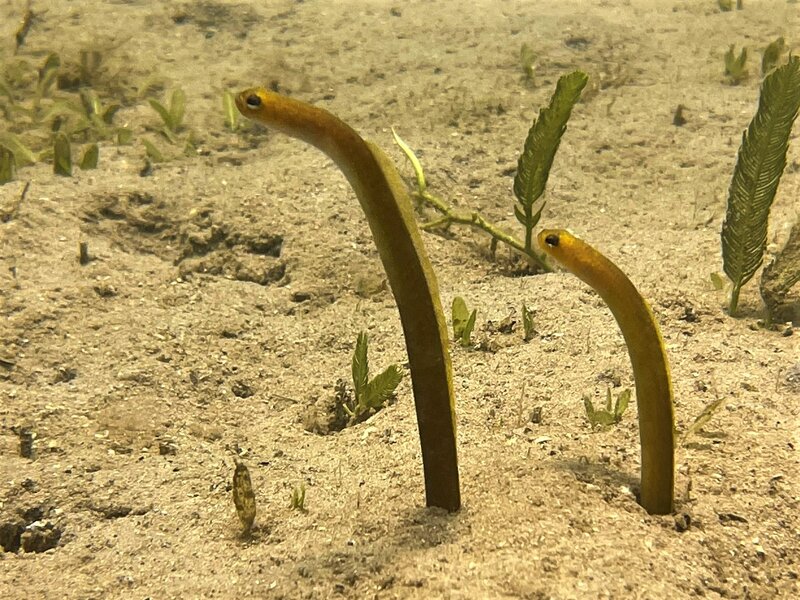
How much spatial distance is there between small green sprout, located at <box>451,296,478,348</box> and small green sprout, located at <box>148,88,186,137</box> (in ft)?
9.67

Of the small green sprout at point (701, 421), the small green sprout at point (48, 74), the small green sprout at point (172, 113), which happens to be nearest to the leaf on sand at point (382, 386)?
the small green sprout at point (701, 421)

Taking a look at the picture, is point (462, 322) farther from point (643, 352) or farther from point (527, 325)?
point (643, 352)

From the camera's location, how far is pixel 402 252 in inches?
61.6

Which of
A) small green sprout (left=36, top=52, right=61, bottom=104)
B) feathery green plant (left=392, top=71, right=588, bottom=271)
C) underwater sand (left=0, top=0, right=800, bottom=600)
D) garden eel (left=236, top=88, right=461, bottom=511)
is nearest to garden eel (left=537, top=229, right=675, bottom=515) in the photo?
underwater sand (left=0, top=0, right=800, bottom=600)

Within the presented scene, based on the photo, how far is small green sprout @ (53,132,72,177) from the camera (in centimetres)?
428

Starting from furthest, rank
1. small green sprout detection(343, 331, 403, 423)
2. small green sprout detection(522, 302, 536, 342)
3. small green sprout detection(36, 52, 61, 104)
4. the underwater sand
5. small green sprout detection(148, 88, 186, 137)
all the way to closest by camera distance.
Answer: small green sprout detection(36, 52, 61, 104) < small green sprout detection(148, 88, 186, 137) < small green sprout detection(522, 302, 536, 342) < small green sprout detection(343, 331, 403, 423) < the underwater sand

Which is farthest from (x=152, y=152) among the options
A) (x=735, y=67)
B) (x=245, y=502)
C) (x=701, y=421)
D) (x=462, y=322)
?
(x=735, y=67)

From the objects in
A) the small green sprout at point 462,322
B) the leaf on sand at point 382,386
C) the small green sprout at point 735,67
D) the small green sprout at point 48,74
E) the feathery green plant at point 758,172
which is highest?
the small green sprout at point 735,67

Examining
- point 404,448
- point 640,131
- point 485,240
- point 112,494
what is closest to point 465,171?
point 485,240

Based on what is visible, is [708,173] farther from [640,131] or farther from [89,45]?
[89,45]

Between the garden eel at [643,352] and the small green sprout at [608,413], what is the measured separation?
0.45 metres

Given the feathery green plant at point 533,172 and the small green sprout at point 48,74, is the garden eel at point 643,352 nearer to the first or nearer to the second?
the feathery green plant at point 533,172

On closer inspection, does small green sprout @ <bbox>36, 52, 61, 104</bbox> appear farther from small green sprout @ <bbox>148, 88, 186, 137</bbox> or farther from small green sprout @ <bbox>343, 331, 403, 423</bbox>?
small green sprout @ <bbox>343, 331, 403, 423</bbox>

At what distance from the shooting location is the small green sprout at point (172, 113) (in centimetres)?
498
